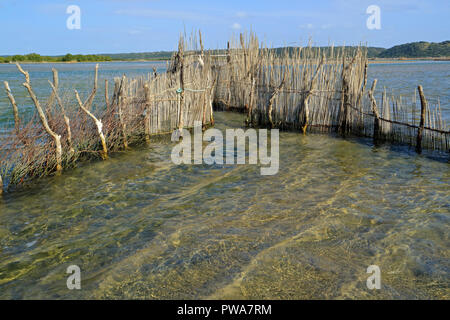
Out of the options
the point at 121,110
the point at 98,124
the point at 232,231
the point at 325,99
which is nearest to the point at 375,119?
the point at 325,99

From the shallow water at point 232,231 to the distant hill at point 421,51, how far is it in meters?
74.7

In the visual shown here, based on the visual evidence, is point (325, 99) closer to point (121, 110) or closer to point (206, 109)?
point (206, 109)

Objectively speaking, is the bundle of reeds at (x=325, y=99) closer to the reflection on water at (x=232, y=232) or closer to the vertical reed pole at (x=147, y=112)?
the reflection on water at (x=232, y=232)

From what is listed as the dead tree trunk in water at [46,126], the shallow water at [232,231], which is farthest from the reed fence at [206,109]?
the shallow water at [232,231]

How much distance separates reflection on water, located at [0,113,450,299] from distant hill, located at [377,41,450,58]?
7472 centimetres

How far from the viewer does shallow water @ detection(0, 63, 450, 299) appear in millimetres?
3385

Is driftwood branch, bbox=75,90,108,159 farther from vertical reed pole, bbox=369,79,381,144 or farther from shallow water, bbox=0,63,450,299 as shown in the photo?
vertical reed pole, bbox=369,79,381,144

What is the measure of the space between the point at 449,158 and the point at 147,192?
588cm

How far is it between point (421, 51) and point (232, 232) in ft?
264

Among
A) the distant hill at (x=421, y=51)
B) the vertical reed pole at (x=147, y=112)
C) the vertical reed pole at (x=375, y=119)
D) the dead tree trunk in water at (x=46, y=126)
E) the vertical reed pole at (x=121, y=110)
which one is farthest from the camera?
the distant hill at (x=421, y=51)

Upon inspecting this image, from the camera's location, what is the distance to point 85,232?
4.45m

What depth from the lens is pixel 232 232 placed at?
14.4 feet

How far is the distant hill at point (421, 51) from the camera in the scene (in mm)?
69062
